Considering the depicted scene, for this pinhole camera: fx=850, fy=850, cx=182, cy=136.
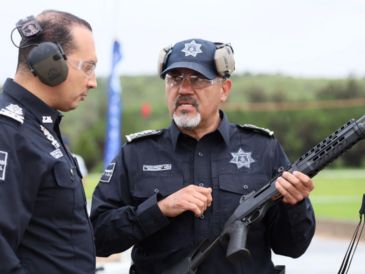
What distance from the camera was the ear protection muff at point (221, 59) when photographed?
14.6ft

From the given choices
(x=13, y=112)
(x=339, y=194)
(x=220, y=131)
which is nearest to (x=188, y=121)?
(x=220, y=131)

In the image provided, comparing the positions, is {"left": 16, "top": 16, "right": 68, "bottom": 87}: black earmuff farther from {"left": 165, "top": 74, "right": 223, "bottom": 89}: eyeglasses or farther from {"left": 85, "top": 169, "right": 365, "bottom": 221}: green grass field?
{"left": 85, "top": 169, "right": 365, "bottom": 221}: green grass field

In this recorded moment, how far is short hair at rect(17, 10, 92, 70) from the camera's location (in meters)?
3.40

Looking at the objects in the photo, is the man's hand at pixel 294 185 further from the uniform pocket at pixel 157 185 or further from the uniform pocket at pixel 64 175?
the uniform pocket at pixel 64 175

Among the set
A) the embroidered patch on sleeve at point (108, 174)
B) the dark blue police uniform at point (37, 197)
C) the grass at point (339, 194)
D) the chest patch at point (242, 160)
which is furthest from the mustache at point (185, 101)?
the grass at point (339, 194)

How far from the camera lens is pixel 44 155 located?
3.27m

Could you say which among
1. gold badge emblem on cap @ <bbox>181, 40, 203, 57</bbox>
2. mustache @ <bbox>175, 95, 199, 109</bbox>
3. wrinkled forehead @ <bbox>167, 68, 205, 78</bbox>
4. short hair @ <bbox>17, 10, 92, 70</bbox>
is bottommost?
mustache @ <bbox>175, 95, 199, 109</bbox>

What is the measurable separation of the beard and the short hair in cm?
108

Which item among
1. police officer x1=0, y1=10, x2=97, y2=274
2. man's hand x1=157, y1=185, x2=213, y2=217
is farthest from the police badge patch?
man's hand x1=157, y1=185, x2=213, y2=217

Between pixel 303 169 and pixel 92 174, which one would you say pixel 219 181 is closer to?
pixel 303 169

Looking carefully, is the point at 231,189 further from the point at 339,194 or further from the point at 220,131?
the point at 339,194

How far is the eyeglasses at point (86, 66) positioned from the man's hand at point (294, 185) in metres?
1.14

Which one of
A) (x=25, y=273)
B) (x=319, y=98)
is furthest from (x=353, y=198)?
(x=319, y=98)

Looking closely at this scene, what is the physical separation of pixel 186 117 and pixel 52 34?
116 cm
